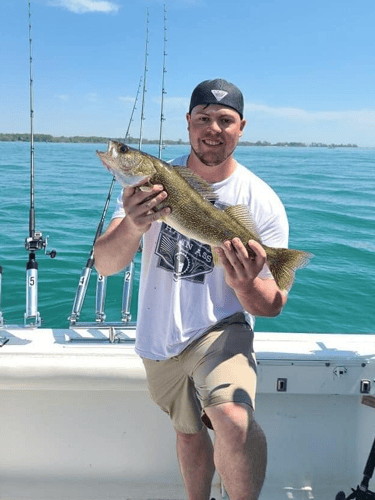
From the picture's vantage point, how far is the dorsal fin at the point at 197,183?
93.2 inches

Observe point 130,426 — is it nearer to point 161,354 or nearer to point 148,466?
point 148,466

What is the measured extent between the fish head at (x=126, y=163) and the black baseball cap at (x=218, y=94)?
0.51 m

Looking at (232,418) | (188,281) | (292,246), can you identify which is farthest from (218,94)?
(292,246)

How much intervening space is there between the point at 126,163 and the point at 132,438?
75.6 inches

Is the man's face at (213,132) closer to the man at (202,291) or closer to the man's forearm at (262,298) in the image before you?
the man at (202,291)

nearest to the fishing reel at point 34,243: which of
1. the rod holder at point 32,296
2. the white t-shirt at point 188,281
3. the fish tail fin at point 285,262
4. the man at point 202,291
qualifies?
the rod holder at point 32,296

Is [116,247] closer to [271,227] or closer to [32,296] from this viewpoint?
[271,227]

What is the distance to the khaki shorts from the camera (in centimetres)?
230

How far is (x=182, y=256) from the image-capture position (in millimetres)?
2600

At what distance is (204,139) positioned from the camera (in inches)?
100

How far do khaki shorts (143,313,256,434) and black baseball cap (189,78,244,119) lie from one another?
1066mm

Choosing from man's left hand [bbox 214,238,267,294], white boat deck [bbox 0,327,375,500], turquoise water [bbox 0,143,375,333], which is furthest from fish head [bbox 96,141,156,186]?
turquoise water [bbox 0,143,375,333]

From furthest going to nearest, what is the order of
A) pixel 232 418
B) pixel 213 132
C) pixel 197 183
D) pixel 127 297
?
pixel 127 297 < pixel 213 132 < pixel 197 183 < pixel 232 418

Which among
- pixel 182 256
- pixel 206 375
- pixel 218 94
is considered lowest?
pixel 206 375
